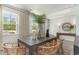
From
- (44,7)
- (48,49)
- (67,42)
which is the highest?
(44,7)

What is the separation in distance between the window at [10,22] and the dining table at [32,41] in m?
0.18

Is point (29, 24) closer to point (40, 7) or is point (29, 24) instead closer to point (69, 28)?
point (40, 7)

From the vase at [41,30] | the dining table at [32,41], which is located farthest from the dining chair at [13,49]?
the vase at [41,30]

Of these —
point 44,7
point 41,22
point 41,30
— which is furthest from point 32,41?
point 44,7

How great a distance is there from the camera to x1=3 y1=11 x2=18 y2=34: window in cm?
201

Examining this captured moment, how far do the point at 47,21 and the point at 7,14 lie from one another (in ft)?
2.09

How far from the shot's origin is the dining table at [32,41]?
203cm

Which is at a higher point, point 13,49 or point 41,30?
point 41,30

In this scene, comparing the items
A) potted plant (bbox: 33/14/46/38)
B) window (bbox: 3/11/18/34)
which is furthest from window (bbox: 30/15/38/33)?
window (bbox: 3/11/18/34)

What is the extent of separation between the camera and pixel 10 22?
80.9 inches

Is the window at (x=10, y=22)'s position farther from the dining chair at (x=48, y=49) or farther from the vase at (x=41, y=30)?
the dining chair at (x=48, y=49)

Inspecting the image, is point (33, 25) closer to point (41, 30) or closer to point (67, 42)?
point (41, 30)

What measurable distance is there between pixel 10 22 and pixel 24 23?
0.22m
